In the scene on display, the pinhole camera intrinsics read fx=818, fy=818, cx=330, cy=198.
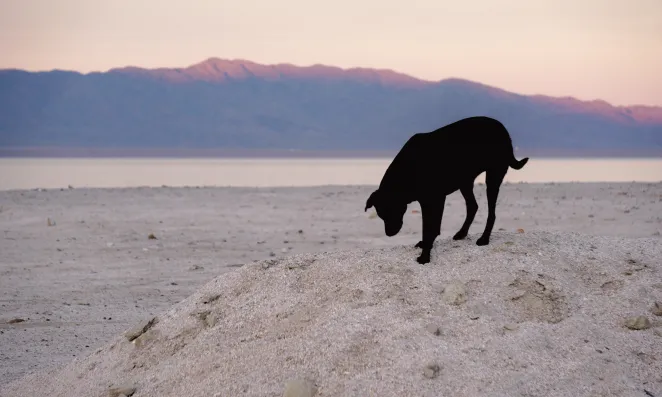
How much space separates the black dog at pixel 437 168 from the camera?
6.68 metres

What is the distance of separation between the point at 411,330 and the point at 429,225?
1239 mm

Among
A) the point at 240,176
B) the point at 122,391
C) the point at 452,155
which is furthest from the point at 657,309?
the point at 240,176

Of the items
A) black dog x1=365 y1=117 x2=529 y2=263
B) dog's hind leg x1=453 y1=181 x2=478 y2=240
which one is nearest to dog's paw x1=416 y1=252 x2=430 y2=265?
black dog x1=365 y1=117 x2=529 y2=263

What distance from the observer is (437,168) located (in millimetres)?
6691

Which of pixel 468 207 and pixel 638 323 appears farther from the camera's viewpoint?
pixel 468 207

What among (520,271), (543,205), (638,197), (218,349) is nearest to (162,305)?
(218,349)

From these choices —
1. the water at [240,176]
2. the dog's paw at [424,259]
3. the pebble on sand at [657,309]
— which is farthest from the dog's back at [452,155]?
the water at [240,176]

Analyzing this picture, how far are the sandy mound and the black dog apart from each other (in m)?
0.31

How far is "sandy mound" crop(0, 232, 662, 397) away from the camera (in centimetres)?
521

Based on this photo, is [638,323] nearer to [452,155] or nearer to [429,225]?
[429,225]

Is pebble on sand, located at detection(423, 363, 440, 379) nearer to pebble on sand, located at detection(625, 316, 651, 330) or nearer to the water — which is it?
pebble on sand, located at detection(625, 316, 651, 330)

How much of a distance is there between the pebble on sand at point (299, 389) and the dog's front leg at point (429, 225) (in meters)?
1.75

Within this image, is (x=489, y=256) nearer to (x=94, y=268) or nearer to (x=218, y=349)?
(x=218, y=349)

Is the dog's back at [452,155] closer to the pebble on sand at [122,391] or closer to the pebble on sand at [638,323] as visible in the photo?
the pebble on sand at [638,323]
